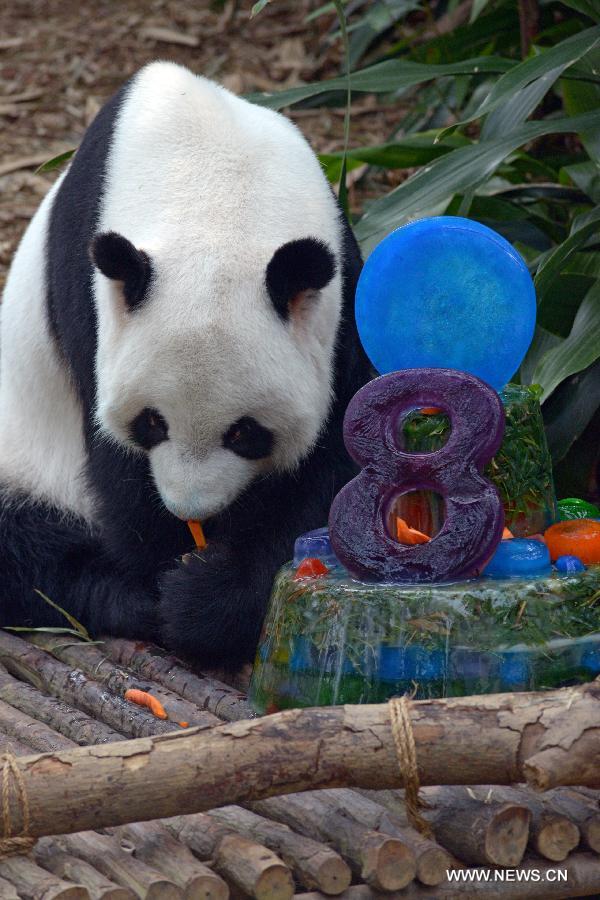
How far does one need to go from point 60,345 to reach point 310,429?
2.99 ft

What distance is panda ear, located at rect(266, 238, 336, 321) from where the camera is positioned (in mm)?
2664

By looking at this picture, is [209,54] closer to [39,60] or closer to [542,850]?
[39,60]

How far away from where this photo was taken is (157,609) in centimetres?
331

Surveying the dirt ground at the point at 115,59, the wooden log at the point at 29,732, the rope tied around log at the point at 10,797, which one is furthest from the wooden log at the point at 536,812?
the dirt ground at the point at 115,59

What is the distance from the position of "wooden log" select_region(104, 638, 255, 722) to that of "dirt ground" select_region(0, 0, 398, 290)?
135 inches

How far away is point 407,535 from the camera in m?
2.58

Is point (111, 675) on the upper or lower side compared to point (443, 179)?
lower

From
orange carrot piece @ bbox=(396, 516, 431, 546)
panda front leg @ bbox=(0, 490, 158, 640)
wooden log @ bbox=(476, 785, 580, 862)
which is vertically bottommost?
panda front leg @ bbox=(0, 490, 158, 640)

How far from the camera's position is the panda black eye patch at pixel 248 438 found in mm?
2818

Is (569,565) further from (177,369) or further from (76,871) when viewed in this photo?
(76,871)

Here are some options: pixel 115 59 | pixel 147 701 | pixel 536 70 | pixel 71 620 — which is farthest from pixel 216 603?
pixel 115 59

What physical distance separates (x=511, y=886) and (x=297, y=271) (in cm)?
135

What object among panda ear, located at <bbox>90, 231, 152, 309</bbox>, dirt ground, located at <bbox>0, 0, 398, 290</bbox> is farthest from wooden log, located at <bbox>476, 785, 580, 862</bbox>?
dirt ground, located at <bbox>0, 0, 398, 290</bbox>

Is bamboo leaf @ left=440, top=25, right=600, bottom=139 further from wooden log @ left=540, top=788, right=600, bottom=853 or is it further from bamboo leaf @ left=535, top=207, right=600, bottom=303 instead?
wooden log @ left=540, top=788, right=600, bottom=853
